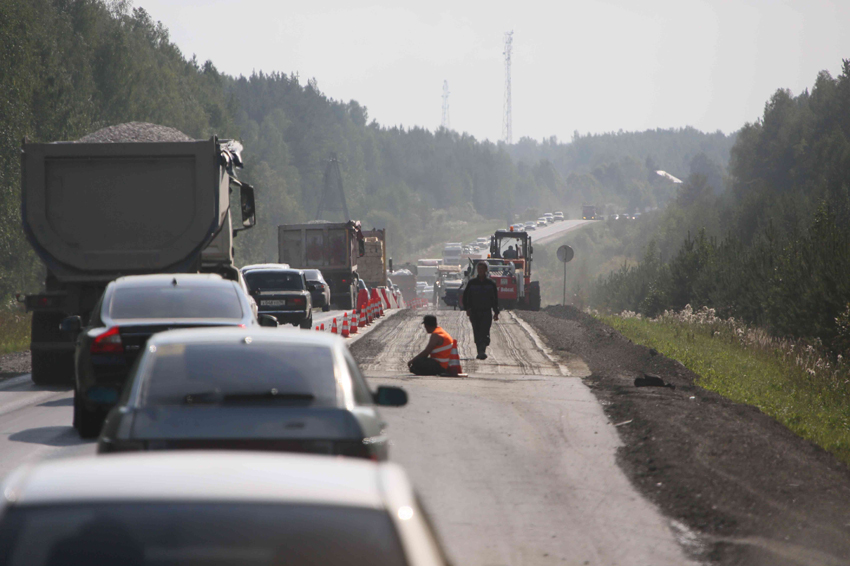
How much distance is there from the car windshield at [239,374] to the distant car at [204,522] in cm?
265

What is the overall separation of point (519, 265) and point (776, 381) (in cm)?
2653

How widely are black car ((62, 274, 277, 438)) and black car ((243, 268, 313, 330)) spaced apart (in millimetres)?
15064

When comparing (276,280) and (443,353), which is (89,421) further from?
(276,280)

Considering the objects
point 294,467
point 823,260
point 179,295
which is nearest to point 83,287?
point 179,295

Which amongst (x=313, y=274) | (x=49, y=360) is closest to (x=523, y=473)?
(x=49, y=360)

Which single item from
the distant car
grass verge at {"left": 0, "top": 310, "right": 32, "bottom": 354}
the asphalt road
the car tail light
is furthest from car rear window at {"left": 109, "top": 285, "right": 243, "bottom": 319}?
grass verge at {"left": 0, "top": 310, "right": 32, "bottom": 354}

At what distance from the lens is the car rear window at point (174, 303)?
32.2 ft

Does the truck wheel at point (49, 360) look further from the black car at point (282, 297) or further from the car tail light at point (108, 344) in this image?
the black car at point (282, 297)

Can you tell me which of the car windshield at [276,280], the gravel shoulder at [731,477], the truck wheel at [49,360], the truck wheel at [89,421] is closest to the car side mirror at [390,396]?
the gravel shoulder at [731,477]

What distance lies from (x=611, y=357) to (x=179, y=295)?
42.7ft

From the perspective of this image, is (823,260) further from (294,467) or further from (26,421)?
(294,467)

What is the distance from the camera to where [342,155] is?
18062 cm

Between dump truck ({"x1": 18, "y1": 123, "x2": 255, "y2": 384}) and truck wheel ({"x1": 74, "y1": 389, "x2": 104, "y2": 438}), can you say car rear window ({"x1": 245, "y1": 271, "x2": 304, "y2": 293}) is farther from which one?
truck wheel ({"x1": 74, "y1": 389, "x2": 104, "y2": 438})

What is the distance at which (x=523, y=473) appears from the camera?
9.07 m
